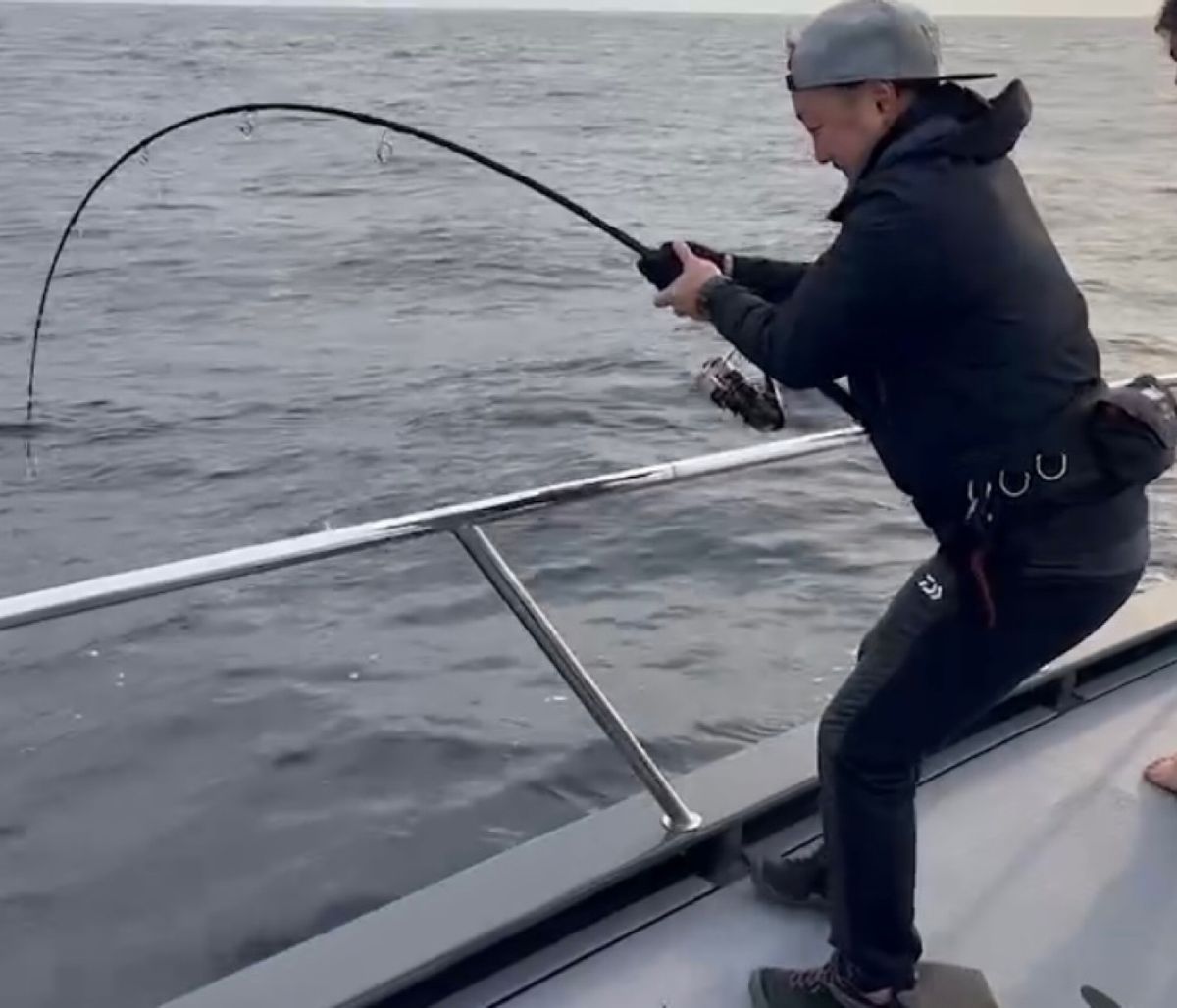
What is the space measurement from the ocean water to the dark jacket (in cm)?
46

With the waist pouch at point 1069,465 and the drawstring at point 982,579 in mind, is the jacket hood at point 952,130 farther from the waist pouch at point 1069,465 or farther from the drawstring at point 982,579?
the drawstring at point 982,579

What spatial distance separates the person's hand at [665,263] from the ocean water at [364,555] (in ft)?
0.62

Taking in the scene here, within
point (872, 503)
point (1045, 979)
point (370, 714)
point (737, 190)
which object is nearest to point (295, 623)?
point (370, 714)

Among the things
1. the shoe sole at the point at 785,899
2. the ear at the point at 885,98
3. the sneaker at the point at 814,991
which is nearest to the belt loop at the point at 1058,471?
the ear at the point at 885,98

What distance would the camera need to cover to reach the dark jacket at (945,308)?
82.8 inches

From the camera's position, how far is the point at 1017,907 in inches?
113

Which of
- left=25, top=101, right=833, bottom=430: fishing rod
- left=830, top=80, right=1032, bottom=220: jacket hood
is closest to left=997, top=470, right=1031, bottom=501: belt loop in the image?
left=25, top=101, right=833, bottom=430: fishing rod

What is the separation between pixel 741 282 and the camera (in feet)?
8.84

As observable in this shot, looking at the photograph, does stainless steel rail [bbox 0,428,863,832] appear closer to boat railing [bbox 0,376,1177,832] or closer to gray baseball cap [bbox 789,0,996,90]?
boat railing [bbox 0,376,1177,832]

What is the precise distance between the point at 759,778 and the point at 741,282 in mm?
1009

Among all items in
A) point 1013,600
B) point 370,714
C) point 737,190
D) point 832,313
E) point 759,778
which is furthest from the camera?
point 737,190

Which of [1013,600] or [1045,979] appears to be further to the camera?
[1045,979]

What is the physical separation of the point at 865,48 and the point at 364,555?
23.8ft

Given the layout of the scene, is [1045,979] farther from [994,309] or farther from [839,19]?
[839,19]
